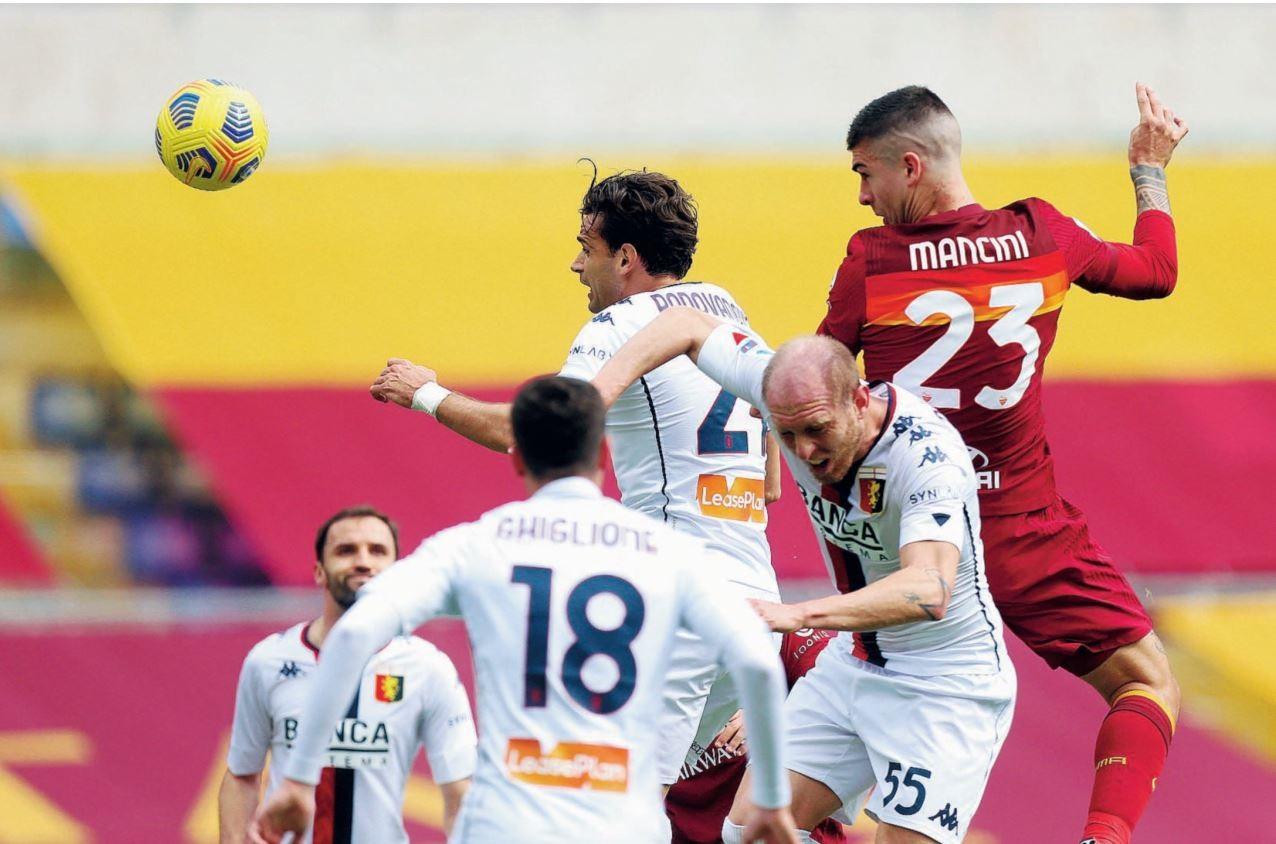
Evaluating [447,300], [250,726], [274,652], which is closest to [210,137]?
[274,652]

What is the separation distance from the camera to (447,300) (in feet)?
36.6

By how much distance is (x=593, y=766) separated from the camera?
145 inches

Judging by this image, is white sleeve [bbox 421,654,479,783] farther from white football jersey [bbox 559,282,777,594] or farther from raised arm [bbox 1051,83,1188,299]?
raised arm [bbox 1051,83,1188,299]

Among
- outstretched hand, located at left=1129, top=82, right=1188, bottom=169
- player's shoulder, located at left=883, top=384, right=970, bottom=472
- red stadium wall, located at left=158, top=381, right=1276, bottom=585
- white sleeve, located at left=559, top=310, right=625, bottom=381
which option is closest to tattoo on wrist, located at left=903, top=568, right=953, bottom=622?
player's shoulder, located at left=883, top=384, right=970, bottom=472

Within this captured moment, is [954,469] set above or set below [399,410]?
below

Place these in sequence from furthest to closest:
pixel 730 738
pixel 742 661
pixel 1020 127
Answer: pixel 1020 127, pixel 730 738, pixel 742 661

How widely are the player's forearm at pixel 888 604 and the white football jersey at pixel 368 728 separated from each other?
215 centimetres

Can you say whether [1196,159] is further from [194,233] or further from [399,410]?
[194,233]

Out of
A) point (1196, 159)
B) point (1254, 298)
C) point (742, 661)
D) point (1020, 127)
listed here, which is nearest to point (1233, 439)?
point (1254, 298)

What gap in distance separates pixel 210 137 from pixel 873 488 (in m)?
3.30

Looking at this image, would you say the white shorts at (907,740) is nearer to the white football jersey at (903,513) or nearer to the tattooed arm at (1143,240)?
the white football jersey at (903,513)

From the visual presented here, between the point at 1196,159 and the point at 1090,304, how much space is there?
133cm

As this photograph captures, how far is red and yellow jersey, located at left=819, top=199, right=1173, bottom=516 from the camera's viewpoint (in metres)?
5.23

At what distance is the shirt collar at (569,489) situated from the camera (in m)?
3.80
